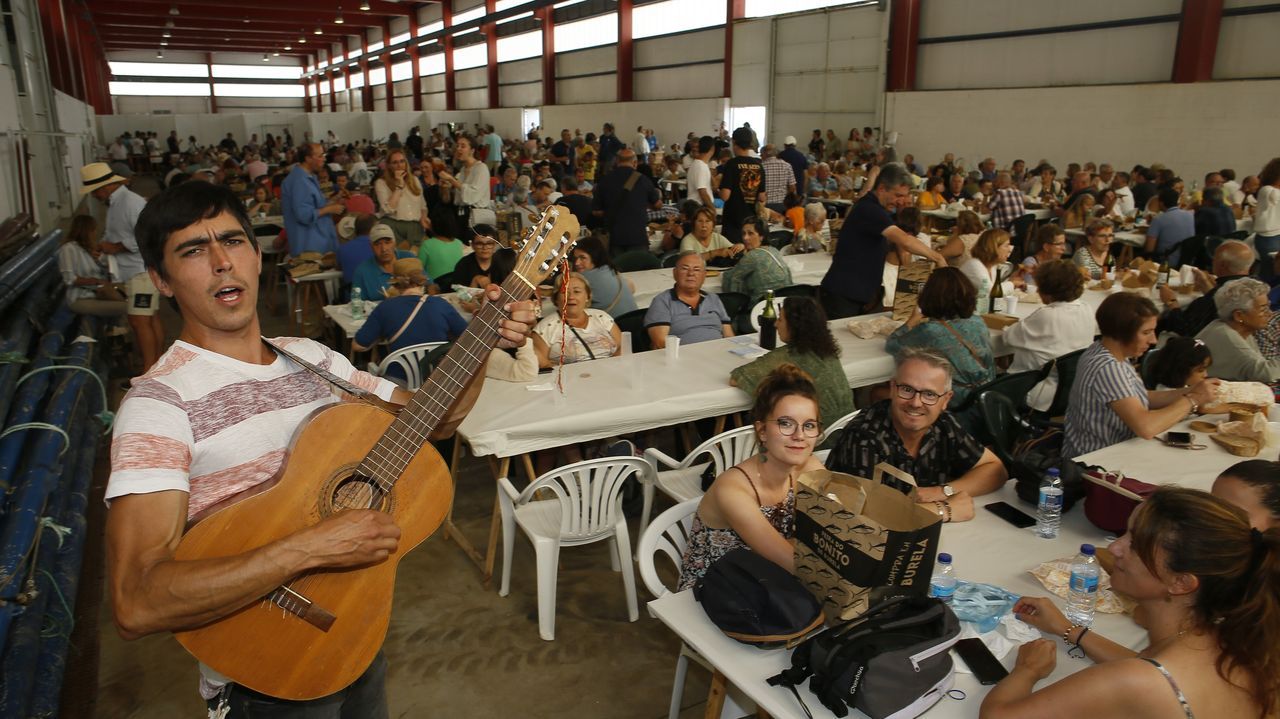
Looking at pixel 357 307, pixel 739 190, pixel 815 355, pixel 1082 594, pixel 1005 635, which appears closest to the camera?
pixel 1005 635

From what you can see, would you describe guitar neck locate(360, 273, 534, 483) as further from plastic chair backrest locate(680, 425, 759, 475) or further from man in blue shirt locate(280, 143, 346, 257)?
man in blue shirt locate(280, 143, 346, 257)

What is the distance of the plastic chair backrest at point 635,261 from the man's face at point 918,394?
4287 millimetres

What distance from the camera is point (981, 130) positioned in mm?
14531

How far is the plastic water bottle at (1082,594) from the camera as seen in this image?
206cm

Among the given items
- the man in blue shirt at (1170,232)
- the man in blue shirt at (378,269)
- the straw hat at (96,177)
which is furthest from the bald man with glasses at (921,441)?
the man in blue shirt at (1170,232)

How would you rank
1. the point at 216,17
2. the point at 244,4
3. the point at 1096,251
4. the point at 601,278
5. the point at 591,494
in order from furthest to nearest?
the point at 216,17 < the point at 244,4 < the point at 1096,251 < the point at 601,278 < the point at 591,494

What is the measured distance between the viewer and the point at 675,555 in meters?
2.59

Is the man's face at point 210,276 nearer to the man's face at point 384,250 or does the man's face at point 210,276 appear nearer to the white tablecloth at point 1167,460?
the white tablecloth at point 1167,460

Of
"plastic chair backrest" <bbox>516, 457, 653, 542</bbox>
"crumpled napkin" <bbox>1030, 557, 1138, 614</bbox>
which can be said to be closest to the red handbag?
"crumpled napkin" <bbox>1030, 557, 1138, 614</bbox>

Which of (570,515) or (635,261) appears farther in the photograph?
(635,261)

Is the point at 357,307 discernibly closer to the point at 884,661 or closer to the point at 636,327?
the point at 636,327

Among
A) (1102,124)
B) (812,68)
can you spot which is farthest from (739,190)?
(812,68)

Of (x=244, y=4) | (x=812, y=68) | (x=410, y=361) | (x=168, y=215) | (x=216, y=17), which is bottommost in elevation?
(x=410, y=361)

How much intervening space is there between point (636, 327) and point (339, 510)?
3603mm
